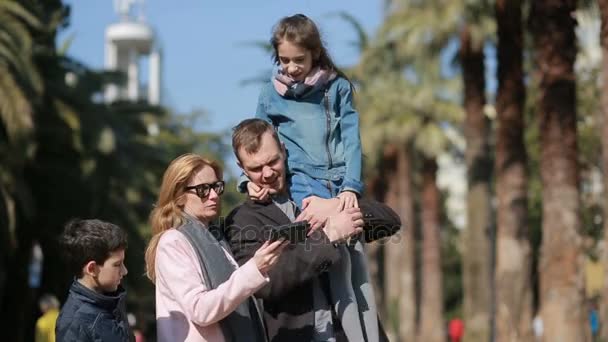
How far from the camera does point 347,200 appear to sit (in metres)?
5.26

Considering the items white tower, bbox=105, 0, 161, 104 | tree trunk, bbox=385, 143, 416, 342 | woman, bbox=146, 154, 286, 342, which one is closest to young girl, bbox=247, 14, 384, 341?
woman, bbox=146, 154, 286, 342

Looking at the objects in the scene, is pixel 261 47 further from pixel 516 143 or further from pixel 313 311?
pixel 313 311

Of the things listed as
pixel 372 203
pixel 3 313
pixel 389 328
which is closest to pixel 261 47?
pixel 3 313

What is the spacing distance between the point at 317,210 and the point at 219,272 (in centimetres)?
55

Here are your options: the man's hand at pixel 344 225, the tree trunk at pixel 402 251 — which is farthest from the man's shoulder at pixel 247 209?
the tree trunk at pixel 402 251

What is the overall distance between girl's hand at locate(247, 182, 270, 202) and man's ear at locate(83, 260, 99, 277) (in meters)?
0.76

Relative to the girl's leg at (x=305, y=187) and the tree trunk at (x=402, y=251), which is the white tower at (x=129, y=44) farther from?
the girl's leg at (x=305, y=187)

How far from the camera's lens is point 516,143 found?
2069 centimetres

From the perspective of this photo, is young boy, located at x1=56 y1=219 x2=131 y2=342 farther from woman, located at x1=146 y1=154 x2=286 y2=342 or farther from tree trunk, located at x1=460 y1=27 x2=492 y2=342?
tree trunk, located at x1=460 y1=27 x2=492 y2=342

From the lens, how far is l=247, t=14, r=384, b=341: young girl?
530 cm

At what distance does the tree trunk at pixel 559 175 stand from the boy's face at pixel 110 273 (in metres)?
12.4

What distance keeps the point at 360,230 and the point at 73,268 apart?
1228mm

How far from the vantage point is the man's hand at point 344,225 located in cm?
510

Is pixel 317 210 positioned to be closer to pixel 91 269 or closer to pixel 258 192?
pixel 258 192
